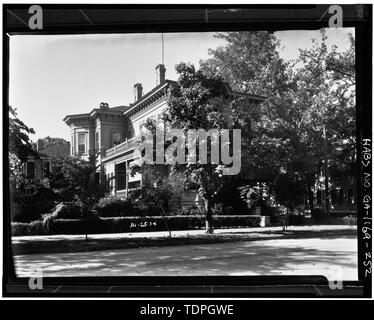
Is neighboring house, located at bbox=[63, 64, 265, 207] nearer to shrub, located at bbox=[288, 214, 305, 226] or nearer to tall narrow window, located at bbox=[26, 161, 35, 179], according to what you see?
tall narrow window, located at bbox=[26, 161, 35, 179]

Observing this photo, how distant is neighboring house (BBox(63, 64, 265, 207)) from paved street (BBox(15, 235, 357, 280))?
2596mm

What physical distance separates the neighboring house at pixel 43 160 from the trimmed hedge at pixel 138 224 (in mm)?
3420

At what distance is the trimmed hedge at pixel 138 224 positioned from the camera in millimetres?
14344

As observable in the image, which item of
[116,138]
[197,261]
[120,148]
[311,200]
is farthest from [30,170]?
[311,200]

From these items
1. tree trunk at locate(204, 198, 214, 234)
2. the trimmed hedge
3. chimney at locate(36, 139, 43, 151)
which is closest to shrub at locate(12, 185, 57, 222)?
chimney at locate(36, 139, 43, 151)

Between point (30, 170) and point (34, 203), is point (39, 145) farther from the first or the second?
point (34, 203)

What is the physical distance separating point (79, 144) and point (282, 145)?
6.21m

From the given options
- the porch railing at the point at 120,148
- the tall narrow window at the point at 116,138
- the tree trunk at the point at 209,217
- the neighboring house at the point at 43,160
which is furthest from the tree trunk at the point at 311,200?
the neighboring house at the point at 43,160

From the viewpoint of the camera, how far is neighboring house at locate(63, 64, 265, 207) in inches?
470

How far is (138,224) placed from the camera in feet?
51.3

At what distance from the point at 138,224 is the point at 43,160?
20.6 ft

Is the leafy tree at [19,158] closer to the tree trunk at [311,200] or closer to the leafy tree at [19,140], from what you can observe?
Answer: the leafy tree at [19,140]
